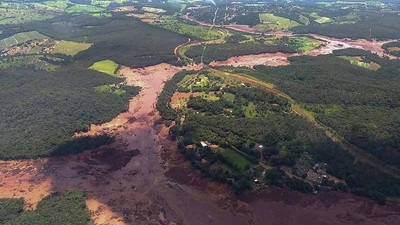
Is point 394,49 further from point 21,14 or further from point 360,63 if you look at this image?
point 21,14

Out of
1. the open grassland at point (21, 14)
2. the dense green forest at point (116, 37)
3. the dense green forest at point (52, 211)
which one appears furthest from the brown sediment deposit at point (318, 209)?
the open grassland at point (21, 14)

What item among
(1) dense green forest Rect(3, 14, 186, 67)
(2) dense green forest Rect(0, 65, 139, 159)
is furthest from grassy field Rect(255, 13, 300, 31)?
(2) dense green forest Rect(0, 65, 139, 159)

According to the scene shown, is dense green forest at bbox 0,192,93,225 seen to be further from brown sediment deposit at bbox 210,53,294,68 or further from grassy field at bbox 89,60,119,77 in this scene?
brown sediment deposit at bbox 210,53,294,68

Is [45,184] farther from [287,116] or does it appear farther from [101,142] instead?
[287,116]

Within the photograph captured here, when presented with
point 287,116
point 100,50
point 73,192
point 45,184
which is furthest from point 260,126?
point 100,50

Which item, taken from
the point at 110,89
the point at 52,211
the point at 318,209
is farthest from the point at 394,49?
the point at 52,211
